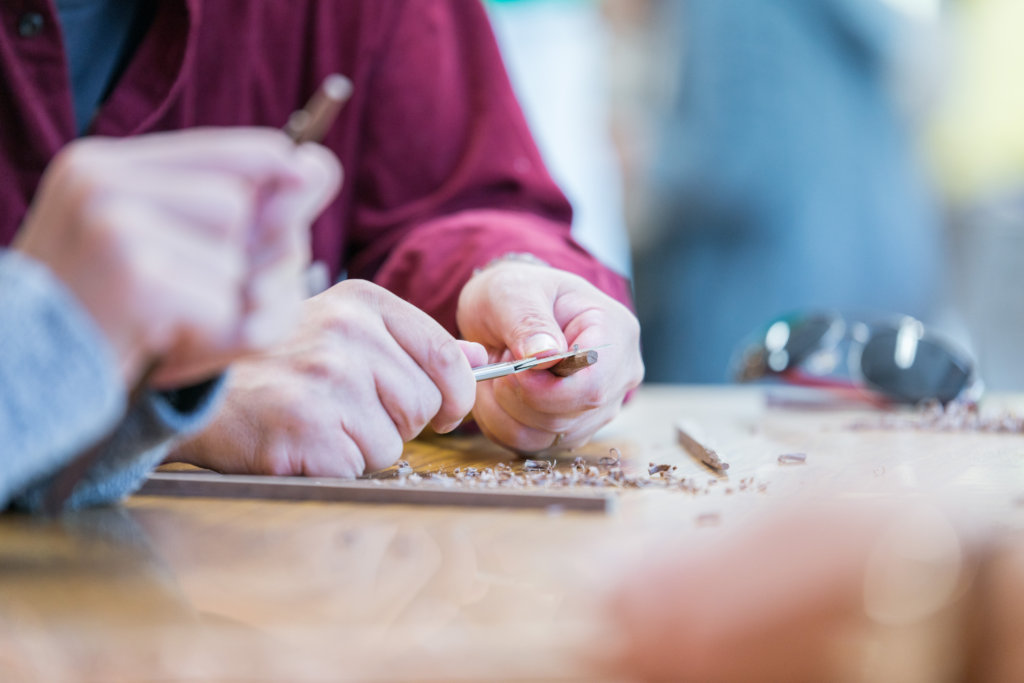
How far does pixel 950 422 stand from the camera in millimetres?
995

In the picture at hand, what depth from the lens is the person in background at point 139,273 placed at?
0.36 meters

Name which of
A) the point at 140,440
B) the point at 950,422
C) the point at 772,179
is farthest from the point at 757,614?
the point at 772,179

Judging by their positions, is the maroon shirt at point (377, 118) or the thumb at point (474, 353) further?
the maroon shirt at point (377, 118)

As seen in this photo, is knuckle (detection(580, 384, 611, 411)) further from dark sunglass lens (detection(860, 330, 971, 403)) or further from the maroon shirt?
dark sunglass lens (detection(860, 330, 971, 403))

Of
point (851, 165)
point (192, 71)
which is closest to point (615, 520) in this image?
point (192, 71)

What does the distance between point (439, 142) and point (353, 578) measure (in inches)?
35.8

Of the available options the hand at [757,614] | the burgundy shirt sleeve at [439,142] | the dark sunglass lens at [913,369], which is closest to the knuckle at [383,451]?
the hand at [757,614]

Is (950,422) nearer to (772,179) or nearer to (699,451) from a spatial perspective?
(699,451)

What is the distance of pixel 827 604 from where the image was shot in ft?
A: 0.88

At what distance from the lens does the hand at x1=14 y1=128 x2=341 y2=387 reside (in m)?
0.36

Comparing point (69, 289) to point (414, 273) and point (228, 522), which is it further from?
point (414, 273)

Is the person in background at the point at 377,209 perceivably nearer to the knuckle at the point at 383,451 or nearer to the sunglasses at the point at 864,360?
the knuckle at the point at 383,451

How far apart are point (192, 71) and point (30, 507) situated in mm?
643

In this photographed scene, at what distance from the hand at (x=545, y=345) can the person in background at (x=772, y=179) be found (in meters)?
1.42
